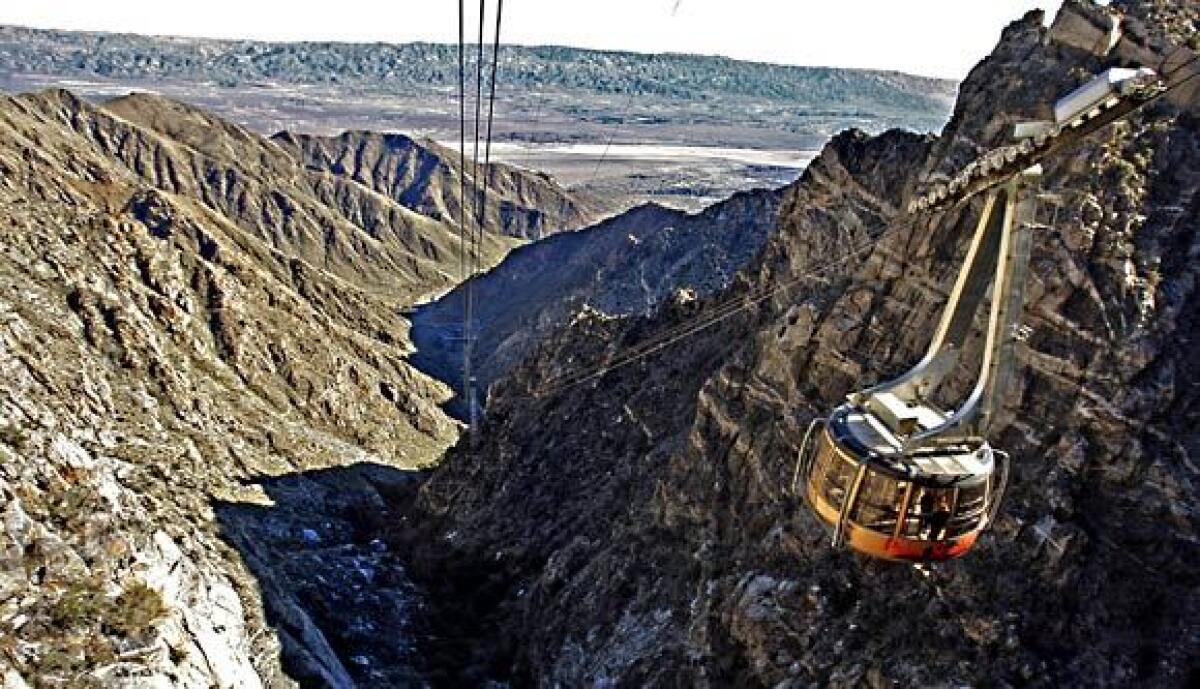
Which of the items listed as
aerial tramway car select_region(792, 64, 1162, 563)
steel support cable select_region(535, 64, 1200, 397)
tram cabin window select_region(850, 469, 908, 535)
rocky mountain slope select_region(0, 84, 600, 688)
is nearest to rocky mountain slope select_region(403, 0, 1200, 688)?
steel support cable select_region(535, 64, 1200, 397)

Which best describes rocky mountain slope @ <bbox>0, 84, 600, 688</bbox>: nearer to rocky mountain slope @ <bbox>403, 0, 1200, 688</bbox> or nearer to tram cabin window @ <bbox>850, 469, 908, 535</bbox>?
rocky mountain slope @ <bbox>403, 0, 1200, 688</bbox>

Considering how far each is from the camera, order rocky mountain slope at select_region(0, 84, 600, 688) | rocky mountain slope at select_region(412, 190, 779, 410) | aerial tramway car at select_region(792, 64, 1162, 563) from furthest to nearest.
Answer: rocky mountain slope at select_region(412, 190, 779, 410) → rocky mountain slope at select_region(0, 84, 600, 688) → aerial tramway car at select_region(792, 64, 1162, 563)

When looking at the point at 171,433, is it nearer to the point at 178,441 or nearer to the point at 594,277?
the point at 178,441

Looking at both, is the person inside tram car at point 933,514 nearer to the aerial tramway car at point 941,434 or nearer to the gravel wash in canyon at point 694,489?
the aerial tramway car at point 941,434

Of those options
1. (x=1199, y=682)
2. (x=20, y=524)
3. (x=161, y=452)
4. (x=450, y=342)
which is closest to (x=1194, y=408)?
(x=1199, y=682)

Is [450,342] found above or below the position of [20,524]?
below

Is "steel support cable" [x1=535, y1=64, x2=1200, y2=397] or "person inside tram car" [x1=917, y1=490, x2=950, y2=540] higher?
"person inside tram car" [x1=917, y1=490, x2=950, y2=540]

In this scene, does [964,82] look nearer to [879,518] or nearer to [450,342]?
[879,518]
